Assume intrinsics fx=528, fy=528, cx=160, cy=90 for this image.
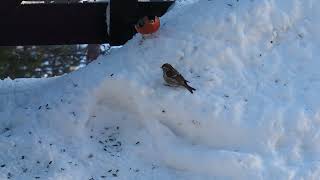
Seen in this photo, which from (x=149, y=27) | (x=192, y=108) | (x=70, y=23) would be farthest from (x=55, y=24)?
(x=192, y=108)

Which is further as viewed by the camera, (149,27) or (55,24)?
(55,24)

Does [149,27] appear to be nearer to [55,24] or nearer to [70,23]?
[70,23]

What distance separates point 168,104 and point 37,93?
1.46 m

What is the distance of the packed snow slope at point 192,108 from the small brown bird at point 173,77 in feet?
0.20

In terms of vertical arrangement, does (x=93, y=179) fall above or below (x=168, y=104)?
below

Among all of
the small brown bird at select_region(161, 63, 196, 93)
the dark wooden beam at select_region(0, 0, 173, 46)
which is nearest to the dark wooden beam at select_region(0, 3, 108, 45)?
the dark wooden beam at select_region(0, 0, 173, 46)

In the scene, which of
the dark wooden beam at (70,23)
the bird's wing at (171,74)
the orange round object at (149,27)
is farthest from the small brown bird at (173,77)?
the dark wooden beam at (70,23)

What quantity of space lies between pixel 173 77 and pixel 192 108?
327 mm

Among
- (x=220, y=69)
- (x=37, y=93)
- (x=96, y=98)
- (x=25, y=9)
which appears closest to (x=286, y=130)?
(x=220, y=69)

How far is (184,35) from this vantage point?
16.6 feet

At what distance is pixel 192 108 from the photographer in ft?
14.8

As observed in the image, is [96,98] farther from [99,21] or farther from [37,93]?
[99,21]

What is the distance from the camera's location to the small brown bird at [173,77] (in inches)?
181

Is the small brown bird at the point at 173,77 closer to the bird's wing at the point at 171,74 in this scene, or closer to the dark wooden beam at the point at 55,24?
the bird's wing at the point at 171,74
